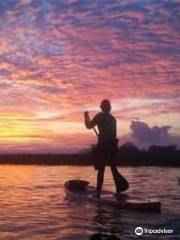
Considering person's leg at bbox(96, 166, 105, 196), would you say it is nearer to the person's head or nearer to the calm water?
Answer: the calm water

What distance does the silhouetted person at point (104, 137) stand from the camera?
16312 mm

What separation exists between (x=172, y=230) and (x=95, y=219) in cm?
247

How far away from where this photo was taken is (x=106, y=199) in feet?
51.8

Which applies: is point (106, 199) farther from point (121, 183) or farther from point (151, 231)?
point (151, 231)

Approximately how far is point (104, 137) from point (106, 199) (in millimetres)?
2000

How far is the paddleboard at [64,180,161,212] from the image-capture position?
1438 centimetres

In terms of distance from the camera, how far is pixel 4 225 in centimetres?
1236

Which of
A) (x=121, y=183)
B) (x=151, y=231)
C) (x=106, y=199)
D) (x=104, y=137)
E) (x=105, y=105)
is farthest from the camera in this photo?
(x=121, y=183)

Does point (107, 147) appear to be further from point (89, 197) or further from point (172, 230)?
point (172, 230)

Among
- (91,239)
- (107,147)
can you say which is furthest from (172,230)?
(107,147)

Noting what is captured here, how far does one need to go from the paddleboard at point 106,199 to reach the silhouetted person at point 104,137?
563 mm

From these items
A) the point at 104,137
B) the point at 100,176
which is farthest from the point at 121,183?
the point at 104,137

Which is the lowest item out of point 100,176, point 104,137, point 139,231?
point 139,231

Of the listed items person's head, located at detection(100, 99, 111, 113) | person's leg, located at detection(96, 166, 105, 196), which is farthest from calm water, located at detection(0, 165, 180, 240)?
person's head, located at detection(100, 99, 111, 113)
